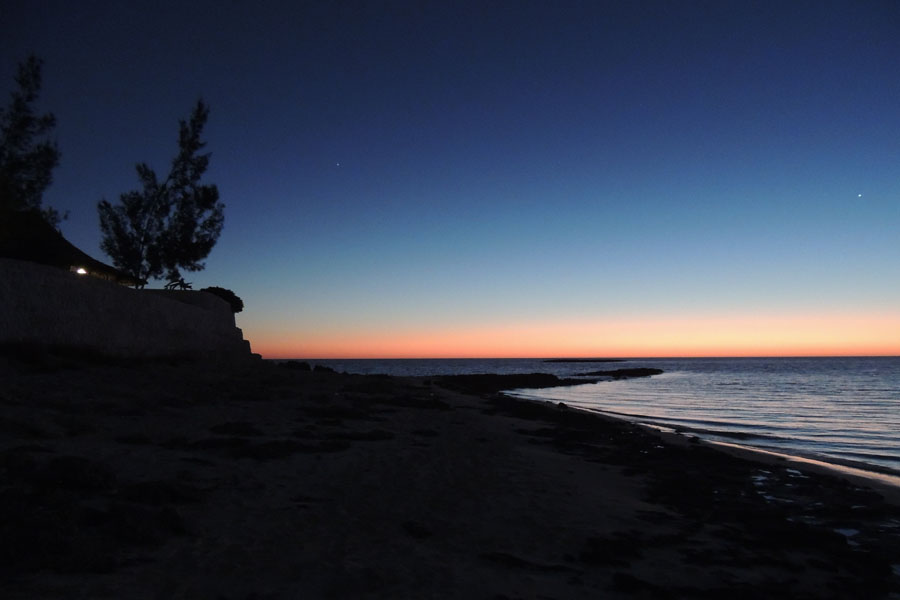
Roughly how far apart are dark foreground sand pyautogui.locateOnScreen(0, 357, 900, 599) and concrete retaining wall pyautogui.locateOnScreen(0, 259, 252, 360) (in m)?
3.64

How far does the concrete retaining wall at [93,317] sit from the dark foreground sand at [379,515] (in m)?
3.64

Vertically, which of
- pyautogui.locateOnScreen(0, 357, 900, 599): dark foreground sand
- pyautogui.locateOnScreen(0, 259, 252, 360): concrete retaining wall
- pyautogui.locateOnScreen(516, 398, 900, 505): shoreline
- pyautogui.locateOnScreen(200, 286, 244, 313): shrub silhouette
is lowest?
pyautogui.locateOnScreen(516, 398, 900, 505): shoreline

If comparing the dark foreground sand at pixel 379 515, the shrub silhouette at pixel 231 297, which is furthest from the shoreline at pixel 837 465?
the shrub silhouette at pixel 231 297

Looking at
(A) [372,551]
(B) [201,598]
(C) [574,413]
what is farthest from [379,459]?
(C) [574,413]

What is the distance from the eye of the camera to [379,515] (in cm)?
636

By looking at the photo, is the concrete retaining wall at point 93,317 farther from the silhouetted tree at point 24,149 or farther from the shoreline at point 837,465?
the shoreline at point 837,465

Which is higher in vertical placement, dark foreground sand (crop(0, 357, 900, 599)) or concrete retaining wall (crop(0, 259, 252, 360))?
concrete retaining wall (crop(0, 259, 252, 360))

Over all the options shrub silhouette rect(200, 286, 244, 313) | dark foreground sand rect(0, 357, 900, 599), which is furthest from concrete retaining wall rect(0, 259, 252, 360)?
shrub silhouette rect(200, 286, 244, 313)

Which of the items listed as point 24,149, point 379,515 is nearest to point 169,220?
point 24,149

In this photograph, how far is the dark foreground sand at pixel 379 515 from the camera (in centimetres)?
449

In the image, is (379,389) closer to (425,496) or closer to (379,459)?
(379,459)

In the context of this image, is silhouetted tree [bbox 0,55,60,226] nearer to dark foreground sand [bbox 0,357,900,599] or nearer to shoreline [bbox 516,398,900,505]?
dark foreground sand [bbox 0,357,900,599]

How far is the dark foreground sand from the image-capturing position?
4492 millimetres

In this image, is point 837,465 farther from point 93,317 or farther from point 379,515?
point 93,317
